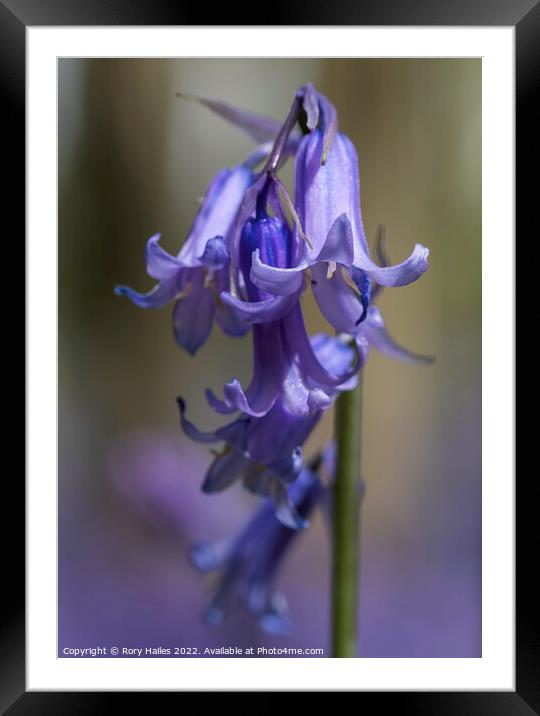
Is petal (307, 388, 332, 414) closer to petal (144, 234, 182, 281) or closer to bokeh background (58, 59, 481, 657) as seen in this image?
petal (144, 234, 182, 281)

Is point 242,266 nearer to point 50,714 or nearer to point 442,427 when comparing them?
point 50,714

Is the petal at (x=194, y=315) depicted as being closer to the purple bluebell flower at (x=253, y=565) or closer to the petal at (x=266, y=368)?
the petal at (x=266, y=368)

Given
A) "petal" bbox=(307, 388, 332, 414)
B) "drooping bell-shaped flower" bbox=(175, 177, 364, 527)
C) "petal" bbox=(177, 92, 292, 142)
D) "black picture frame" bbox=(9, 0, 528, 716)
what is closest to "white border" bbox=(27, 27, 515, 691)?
"black picture frame" bbox=(9, 0, 528, 716)

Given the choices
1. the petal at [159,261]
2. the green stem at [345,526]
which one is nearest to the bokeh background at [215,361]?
the green stem at [345,526]

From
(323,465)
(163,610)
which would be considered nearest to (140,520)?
(163,610)

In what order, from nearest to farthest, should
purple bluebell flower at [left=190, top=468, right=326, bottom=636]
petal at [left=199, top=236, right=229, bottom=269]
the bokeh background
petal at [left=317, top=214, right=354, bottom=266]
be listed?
1. petal at [left=317, top=214, right=354, bottom=266]
2. petal at [left=199, top=236, right=229, bottom=269]
3. purple bluebell flower at [left=190, top=468, right=326, bottom=636]
4. the bokeh background

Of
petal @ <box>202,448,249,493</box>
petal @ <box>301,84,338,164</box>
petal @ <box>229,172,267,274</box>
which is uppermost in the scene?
petal @ <box>301,84,338,164</box>
